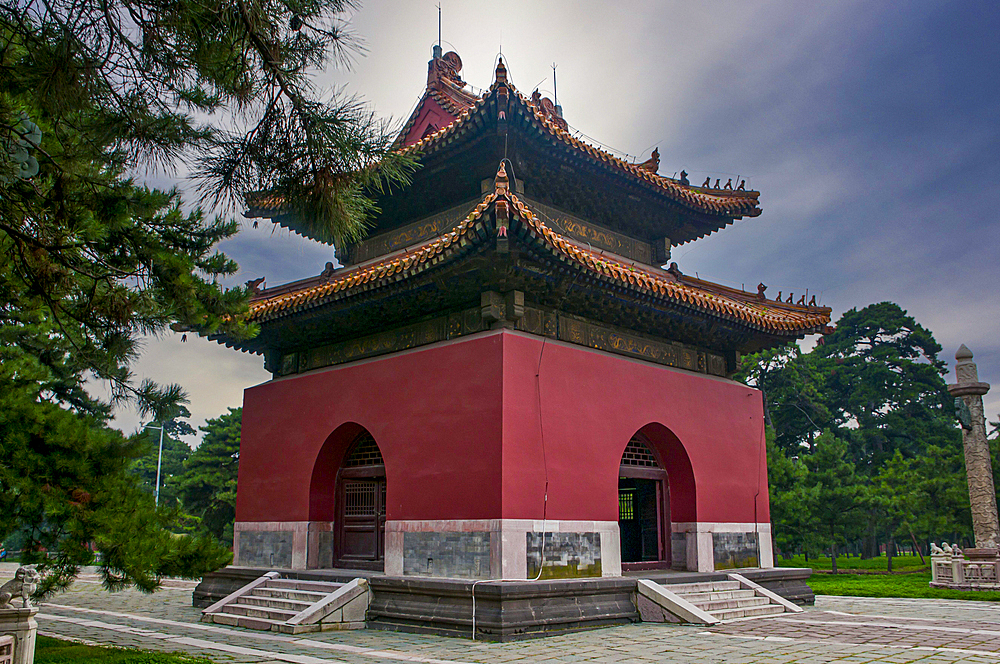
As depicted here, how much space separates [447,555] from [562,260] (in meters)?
3.60

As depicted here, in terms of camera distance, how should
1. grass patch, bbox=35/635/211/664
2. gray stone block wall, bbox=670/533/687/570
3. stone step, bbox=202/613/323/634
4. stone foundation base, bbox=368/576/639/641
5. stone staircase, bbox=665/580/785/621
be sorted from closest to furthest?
grass patch, bbox=35/635/211/664, stone foundation base, bbox=368/576/639/641, stone step, bbox=202/613/323/634, stone staircase, bbox=665/580/785/621, gray stone block wall, bbox=670/533/687/570

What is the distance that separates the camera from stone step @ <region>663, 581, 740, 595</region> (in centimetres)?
931

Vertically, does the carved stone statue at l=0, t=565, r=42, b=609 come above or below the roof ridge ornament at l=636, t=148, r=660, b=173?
below

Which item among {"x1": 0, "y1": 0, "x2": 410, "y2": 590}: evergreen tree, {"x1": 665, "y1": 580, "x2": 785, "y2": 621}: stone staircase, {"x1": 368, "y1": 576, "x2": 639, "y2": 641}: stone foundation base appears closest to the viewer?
{"x1": 0, "y1": 0, "x2": 410, "y2": 590}: evergreen tree

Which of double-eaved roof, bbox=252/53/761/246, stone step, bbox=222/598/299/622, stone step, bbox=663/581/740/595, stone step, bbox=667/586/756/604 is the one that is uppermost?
double-eaved roof, bbox=252/53/761/246

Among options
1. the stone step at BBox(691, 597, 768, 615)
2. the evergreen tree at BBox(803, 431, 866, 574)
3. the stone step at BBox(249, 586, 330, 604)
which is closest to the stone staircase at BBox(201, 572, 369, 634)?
the stone step at BBox(249, 586, 330, 604)

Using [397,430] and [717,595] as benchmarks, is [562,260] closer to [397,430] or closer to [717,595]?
[397,430]

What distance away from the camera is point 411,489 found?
9.37 m

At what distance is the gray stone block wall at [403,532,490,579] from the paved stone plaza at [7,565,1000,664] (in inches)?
33.9

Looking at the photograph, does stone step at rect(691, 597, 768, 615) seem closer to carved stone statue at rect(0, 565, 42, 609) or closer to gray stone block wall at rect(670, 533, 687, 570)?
gray stone block wall at rect(670, 533, 687, 570)

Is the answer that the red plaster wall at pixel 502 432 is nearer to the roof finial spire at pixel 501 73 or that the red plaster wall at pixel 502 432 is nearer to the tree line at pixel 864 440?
the roof finial spire at pixel 501 73

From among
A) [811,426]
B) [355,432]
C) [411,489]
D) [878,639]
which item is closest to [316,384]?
[355,432]

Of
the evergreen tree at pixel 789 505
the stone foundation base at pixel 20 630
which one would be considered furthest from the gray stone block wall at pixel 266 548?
the evergreen tree at pixel 789 505

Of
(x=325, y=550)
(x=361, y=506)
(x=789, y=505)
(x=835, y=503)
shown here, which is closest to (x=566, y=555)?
Answer: (x=361, y=506)
